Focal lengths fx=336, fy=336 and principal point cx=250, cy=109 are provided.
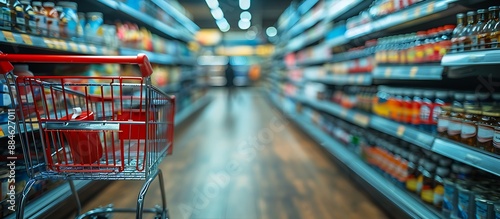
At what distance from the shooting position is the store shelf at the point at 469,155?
1.41m

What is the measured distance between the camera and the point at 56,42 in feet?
6.33

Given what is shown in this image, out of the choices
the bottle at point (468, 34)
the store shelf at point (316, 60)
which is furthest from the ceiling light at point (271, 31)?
the bottle at point (468, 34)

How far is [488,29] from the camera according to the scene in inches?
61.8

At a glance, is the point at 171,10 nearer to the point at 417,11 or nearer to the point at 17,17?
the point at 17,17

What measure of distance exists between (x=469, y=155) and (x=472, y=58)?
1.48ft

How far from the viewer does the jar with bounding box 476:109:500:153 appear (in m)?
1.52

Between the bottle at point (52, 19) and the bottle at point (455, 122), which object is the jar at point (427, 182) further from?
the bottle at point (52, 19)

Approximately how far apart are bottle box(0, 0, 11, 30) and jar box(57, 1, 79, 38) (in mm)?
480

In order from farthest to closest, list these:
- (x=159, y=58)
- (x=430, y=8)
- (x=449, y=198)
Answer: (x=159, y=58) → (x=430, y=8) → (x=449, y=198)

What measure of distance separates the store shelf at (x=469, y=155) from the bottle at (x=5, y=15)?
2262mm

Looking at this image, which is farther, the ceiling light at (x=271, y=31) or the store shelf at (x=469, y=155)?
the ceiling light at (x=271, y=31)

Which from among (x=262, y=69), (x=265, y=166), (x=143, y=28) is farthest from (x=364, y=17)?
(x=262, y=69)

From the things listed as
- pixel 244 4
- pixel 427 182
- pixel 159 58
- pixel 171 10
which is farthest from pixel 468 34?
pixel 244 4

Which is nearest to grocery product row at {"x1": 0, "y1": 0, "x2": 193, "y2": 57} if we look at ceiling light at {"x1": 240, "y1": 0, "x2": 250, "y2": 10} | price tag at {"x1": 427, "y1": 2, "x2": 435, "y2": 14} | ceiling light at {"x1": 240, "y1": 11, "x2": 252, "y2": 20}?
price tag at {"x1": 427, "y1": 2, "x2": 435, "y2": 14}
